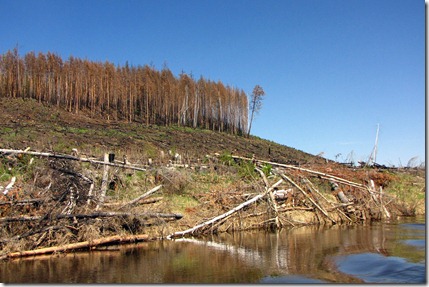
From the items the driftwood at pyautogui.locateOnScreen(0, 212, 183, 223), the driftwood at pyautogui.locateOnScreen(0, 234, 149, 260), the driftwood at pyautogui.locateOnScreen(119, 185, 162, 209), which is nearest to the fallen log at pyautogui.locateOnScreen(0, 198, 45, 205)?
the driftwood at pyautogui.locateOnScreen(0, 212, 183, 223)

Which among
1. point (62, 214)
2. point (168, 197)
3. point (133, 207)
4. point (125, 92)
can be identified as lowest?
point (62, 214)

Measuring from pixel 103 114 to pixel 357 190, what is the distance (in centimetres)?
4890

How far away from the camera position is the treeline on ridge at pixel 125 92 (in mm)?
57781

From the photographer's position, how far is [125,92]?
206ft

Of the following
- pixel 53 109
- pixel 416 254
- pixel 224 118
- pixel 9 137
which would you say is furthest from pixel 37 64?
pixel 416 254

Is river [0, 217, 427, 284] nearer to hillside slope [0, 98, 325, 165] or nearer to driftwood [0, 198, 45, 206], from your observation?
driftwood [0, 198, 45, 206]

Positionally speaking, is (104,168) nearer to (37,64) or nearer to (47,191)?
(47,191)

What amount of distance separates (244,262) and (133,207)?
4291 millimetres

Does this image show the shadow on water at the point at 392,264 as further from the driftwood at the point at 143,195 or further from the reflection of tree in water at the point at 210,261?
the driftwood at the point at 143,195

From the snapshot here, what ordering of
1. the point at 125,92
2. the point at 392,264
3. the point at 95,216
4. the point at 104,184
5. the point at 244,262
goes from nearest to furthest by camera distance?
the point at 392,264
the point at 244,262
the point at 95,216
the point at 104,184
the point at 125,92

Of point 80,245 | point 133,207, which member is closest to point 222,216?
point 133,207

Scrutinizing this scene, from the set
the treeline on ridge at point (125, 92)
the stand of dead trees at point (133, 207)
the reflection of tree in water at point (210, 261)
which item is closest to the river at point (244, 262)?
the reflection of tree in water at point (210, 261)

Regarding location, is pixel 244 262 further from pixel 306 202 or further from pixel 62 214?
pixel 306 202

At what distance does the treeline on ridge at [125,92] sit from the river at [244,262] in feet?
164
